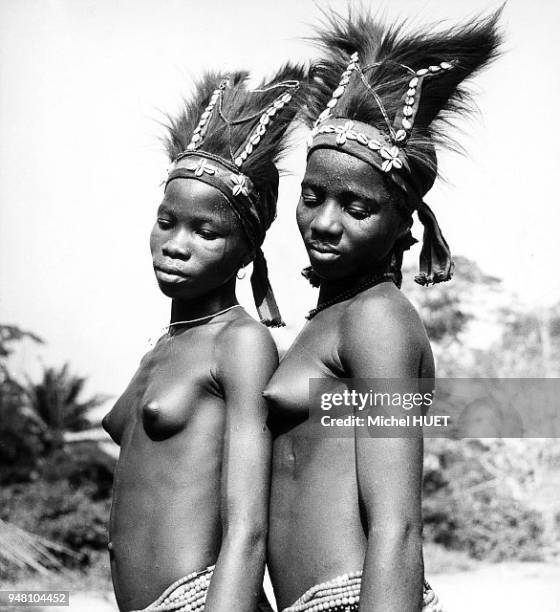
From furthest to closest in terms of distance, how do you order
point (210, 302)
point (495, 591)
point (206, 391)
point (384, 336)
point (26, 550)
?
1. point (26, 550)
2. point (495, 591)
3. point (210, 302)
4. point (206, 391)
5. point (384, 336)

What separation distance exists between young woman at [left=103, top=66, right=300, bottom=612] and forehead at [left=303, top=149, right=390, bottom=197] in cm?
51

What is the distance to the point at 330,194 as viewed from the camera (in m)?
3.55

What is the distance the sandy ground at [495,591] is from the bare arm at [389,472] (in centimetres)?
1144

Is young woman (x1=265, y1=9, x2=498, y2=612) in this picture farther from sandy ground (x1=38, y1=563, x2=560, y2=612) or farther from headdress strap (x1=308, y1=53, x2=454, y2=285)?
sandy ground (x1=38, y1=563, x2=560, y2=612)

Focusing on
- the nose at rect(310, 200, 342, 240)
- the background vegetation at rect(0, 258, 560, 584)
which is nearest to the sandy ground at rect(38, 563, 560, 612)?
the background vegetation at rect(0, 258, 560, 584)

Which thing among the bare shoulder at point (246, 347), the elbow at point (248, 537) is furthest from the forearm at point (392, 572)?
the bare shoulder at point (246, 347)

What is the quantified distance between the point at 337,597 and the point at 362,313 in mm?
904

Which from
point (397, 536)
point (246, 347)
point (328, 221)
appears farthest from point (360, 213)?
point (397, 536)

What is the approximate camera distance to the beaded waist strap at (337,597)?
3227 millimetres

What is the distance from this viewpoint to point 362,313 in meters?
3.45

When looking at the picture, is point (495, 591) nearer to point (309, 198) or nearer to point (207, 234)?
point (207, 234)

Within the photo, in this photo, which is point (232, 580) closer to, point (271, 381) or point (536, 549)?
point (271, 381)

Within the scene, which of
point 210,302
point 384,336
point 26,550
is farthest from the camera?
point 26,550

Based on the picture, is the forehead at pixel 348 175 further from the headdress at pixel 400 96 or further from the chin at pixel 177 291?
the chin at pixel 177 291
